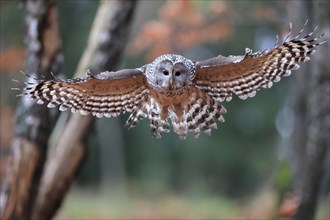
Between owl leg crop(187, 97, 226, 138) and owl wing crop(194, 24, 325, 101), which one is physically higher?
owl wing crop(194, 24, 325, 101)

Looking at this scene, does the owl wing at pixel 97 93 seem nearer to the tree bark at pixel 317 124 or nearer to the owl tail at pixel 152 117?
the owl tail at pixel 152 117

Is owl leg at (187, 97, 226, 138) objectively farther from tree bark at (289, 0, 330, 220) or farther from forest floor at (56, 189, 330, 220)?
forest floor at (56, 189, 330, 220)

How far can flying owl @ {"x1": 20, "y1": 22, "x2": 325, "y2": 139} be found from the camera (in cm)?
412

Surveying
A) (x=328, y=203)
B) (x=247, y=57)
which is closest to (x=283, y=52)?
(x=247, y=57)

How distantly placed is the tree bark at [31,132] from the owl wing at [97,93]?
1584 millimetres

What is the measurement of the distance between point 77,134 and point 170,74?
196 centimetres

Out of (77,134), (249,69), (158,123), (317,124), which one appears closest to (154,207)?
(77,134)

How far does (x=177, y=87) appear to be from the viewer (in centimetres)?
425

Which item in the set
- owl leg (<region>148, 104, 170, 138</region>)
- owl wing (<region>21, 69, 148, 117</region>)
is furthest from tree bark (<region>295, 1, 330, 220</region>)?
owl wing (<region>21, 69, 148, 117</region>)

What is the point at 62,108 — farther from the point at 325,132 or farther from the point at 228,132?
the point at 228,132

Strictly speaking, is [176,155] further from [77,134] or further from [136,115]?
[136,115]

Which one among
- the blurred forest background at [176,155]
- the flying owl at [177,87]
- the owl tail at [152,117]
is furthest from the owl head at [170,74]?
the blurred forest background at [176,155]

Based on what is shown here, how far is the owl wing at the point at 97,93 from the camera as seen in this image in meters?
4.10

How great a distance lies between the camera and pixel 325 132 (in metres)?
5.75
